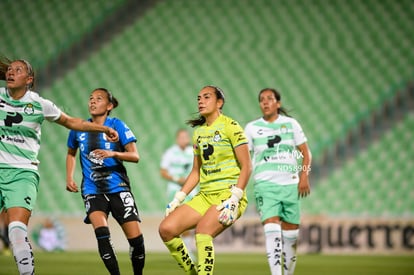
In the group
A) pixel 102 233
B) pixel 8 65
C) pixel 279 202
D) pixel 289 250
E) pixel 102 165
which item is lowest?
pixel 289 250

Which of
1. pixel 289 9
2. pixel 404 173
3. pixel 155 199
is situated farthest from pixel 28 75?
pixel 289 9

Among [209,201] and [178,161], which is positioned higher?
[178,161]

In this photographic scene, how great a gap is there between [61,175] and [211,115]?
1037 centimetres

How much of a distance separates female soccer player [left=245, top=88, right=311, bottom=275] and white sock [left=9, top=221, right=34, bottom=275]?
2885mm

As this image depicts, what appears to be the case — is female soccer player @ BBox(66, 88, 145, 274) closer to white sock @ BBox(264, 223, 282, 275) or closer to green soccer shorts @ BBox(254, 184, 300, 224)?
white sock @ BBox(264, 223, 282, 275)

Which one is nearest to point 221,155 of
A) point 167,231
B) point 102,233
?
point 167,231

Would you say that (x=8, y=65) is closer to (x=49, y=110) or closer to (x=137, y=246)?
(x=49, y=110)

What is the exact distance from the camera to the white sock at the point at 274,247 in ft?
25.3

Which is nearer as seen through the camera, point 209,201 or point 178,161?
point 209,201

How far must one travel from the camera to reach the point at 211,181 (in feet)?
22.4

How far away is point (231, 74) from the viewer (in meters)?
18.6

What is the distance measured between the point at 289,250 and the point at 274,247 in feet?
1.41

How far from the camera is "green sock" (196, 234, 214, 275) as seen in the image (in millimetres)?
6344

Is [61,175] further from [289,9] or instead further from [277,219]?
[277,219]
